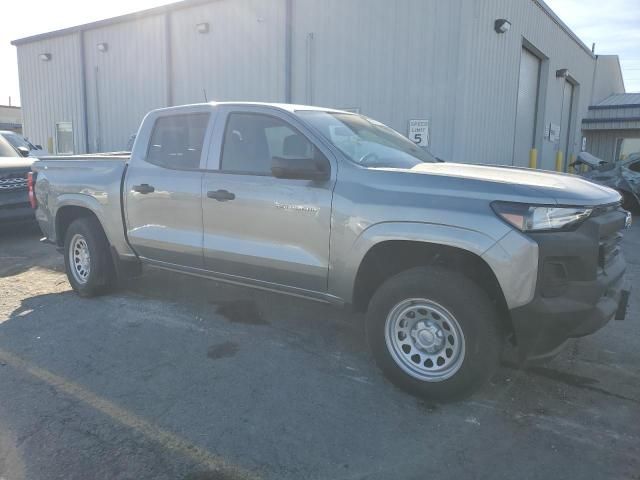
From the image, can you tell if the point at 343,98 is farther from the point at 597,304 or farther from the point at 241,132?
the point at 597,304

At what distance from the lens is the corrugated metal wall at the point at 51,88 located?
1789cm

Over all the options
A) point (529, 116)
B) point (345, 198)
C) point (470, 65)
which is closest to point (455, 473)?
point (345, 198)

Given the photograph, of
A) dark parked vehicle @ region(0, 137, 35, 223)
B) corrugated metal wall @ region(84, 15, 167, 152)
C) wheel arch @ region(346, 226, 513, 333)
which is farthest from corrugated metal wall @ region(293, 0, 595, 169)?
wheel arch @ region(346, 226, 513, 333)

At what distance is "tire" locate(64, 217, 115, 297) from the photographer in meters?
5.36

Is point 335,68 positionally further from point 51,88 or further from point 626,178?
point 51,88

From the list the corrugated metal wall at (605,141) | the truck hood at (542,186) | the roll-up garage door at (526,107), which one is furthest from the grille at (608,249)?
the corrugated metal wall at (605,141)

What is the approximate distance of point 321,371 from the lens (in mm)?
3865

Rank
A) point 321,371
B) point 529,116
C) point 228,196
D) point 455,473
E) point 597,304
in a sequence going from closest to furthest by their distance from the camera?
1. point 455,473
2. point 597,304
3. point 321,371
4. point 228,196
5. point 529,116

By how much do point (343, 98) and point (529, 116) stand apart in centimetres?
662

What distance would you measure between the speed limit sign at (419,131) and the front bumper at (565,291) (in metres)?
7.81

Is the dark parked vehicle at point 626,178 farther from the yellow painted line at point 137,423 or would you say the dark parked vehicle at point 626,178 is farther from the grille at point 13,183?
the yellow painted line at point 137,423

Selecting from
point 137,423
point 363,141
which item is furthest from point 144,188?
point 137,423

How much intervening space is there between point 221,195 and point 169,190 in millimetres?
662

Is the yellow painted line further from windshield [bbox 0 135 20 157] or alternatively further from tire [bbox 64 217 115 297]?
windshield [bbox 0 135 20 157]
